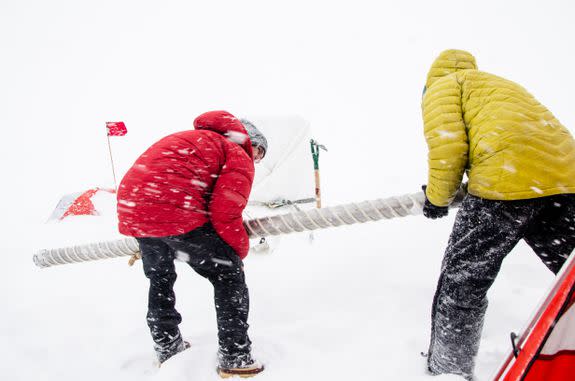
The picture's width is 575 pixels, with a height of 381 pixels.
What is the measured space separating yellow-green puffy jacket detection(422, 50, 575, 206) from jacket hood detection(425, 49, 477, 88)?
0.25 feet

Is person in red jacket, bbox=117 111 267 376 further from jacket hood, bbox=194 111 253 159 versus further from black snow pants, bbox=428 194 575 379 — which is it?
black snow pants, bbox=428 194 575 379

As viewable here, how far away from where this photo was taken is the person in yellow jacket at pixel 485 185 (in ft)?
4.33

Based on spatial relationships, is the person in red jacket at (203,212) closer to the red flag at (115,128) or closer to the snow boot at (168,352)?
the snow boot at (168,352)

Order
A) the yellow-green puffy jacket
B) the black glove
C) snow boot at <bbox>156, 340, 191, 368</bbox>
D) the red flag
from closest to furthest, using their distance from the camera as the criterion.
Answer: the yellow-green puffy jacket < the black glove < snow boot at <bbox>156, 340, 191, 368</bbox> < the red flag

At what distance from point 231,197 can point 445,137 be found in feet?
3.25

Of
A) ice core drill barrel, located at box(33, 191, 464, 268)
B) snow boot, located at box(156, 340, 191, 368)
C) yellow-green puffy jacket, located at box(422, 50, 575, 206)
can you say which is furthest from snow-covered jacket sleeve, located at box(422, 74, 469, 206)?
snow boot, located at box(156, 340, 191, 368)

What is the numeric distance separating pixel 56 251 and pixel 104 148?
27898 mm

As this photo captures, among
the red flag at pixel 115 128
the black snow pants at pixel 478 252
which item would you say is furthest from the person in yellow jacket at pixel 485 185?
the red flag at pixel 115 128

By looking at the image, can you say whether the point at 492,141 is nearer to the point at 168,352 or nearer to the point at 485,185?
the point at 485,185

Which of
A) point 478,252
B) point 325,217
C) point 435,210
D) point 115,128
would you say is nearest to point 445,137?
point 435,210

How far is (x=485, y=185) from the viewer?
1.37 m

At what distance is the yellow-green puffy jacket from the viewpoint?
1307 millimetres

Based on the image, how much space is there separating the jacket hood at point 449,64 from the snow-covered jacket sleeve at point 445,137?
14 centimetres

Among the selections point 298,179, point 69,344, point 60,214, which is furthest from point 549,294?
point 60,214
